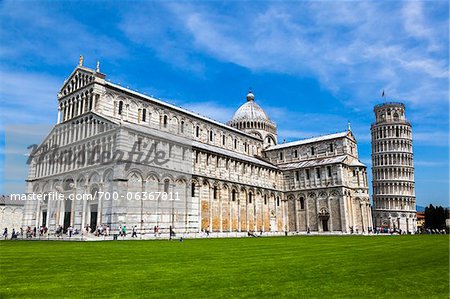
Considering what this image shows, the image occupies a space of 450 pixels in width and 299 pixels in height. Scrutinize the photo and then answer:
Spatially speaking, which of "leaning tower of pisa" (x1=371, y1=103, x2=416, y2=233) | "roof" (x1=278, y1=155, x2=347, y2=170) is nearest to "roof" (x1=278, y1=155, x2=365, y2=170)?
"roof" (x1=278, y1=155, x2=347, y2=170)

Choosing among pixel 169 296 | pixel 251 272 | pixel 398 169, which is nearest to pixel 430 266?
pixel 251 272

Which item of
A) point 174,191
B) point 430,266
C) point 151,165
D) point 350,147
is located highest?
point 350,147

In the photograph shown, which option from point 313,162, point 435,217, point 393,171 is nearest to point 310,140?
point 313,162

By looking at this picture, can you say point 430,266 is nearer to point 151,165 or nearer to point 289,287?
point 289,287

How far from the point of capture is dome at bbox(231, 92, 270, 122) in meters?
67.4

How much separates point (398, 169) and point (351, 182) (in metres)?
27.1

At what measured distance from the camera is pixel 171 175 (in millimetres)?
37188

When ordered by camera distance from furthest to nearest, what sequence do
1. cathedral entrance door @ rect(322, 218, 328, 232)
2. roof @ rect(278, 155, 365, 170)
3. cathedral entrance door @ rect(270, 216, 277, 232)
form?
roof @ rect(278, 155, 365, 170) → cathedral entrance door @ rect(270, 216, 277, 232) → cathedral entrance door @ rect(322, 218, 328, 232)

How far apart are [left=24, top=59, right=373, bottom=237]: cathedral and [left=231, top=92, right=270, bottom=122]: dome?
25.5ft

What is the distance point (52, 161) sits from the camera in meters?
40.8

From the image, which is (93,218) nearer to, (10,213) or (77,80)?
(77,80)

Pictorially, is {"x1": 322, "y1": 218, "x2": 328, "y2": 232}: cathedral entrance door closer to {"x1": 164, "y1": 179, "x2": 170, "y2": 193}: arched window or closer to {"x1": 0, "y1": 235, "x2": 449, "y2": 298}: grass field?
{"x1": 164, "y1": 179, "x2": 170, "y2": 193}: arched window

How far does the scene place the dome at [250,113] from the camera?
67.4 meters

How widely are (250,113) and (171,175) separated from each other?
34220 millimetres
